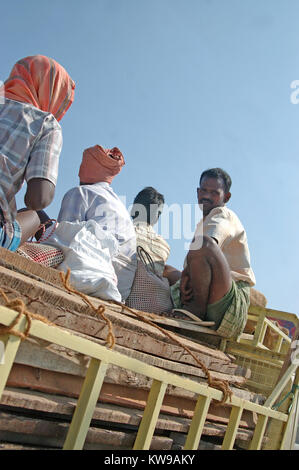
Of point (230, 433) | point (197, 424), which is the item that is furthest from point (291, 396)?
point (197, 424)

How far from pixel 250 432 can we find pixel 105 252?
149 centimetres

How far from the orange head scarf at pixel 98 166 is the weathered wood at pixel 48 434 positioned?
2869 mm

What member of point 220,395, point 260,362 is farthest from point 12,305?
point 260,362

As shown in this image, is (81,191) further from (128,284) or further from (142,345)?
(142,345)

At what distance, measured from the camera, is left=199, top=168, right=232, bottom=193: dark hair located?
5.06 m

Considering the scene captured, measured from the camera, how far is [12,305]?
150 cm

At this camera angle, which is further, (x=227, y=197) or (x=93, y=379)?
(x=227, y=197)

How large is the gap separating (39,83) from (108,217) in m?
1.37

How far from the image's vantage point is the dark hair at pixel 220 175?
5.06m

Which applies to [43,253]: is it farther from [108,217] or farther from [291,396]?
[291,396]

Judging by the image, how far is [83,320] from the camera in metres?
2.04

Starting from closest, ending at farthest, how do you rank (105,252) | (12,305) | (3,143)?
(12,305) → (3,143) → (105,252)

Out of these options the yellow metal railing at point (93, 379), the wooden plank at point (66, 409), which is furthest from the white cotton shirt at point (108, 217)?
the yellow metal railing at point (93, 379)

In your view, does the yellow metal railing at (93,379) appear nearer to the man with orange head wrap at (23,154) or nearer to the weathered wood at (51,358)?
the weathered wood at (51,358)
